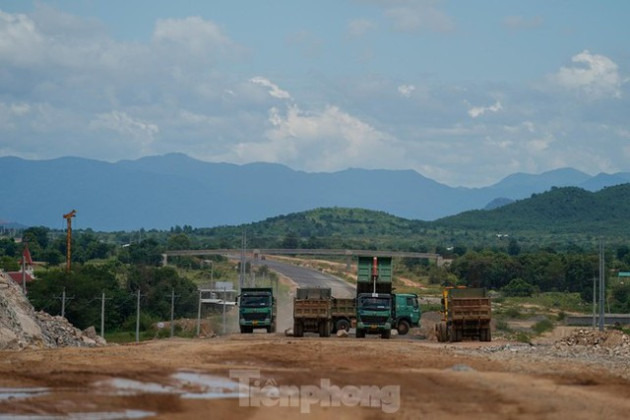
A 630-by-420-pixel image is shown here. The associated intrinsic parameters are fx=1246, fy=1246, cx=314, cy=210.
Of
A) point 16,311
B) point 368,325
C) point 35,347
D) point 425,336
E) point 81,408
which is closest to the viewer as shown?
point 81,408

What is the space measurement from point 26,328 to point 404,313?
24.6m

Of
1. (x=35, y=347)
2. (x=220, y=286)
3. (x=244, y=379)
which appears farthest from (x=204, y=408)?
(x=220, y=286)

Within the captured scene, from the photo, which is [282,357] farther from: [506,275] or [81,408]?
[506,275]

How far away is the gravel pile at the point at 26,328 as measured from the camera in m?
44.2

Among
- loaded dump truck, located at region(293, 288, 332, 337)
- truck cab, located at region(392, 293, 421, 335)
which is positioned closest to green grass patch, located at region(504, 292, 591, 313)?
truck cab, located at region(392, 293, 421, 335)

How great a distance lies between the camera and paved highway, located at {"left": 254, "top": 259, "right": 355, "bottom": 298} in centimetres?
12099

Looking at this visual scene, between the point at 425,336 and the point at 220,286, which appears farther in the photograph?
the point at 220,286

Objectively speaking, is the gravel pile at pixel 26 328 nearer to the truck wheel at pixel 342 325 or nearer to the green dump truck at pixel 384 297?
the truck wheel at pixel 342 325

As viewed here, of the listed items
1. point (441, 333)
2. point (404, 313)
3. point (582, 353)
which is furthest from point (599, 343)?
point (404, 313)

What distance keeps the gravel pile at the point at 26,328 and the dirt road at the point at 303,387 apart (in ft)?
23.3

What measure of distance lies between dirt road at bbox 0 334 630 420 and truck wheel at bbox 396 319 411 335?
96.4 feet

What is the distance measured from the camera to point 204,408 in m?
23.9

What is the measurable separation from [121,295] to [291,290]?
2908 centimetres

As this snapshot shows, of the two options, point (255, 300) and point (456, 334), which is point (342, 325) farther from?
point (456, 334)
